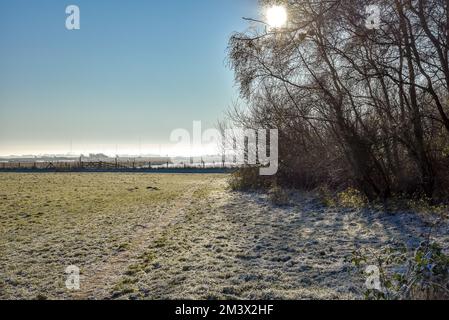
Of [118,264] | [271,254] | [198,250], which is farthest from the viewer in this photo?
[198,250]

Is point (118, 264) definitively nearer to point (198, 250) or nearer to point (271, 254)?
point (198, 250)

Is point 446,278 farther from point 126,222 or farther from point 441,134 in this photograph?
point 126,222

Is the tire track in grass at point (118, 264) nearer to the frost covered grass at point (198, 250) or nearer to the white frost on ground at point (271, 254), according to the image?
the frost covered grass at point (198, 250)

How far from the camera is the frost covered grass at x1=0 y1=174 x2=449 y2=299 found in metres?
5.46

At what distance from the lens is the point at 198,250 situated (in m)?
7.75

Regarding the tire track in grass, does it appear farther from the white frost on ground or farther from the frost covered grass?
the white frost on ground

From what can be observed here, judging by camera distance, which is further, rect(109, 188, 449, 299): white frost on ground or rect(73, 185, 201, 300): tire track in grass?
rect(73, 185, 201, 300): tire track in grass

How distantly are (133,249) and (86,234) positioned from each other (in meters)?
2.46

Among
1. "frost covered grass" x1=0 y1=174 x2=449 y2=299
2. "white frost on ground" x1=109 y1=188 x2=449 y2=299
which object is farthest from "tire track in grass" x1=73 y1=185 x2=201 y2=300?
"white frost on ground" x1=109 y1=188 x2=449 y2=299

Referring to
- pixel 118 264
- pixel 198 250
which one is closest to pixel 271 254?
pixel 198 250

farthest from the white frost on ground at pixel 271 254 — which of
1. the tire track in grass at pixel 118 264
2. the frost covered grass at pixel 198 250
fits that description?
the tire track in grass at pixel 118 264

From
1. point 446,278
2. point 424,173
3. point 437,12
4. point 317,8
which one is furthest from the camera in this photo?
point 424,173
